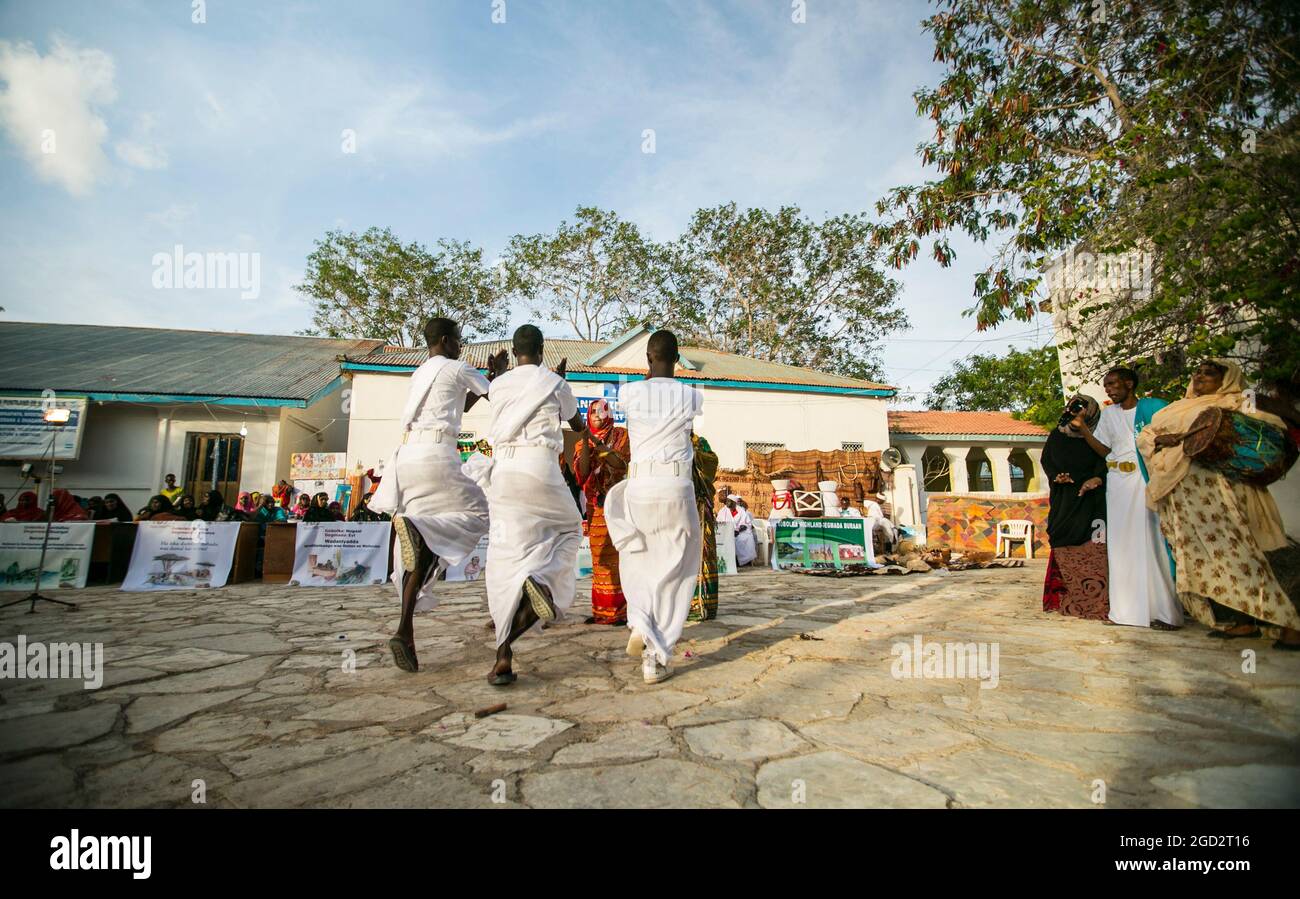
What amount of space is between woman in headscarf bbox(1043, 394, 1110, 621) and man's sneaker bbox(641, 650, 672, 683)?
4140mm

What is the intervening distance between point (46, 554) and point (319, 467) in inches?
273

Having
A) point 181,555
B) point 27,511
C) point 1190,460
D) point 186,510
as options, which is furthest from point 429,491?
point 27,511

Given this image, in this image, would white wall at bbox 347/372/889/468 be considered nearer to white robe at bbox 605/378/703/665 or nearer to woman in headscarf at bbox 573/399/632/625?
woman in headscarf at bbox 573/399/632/625

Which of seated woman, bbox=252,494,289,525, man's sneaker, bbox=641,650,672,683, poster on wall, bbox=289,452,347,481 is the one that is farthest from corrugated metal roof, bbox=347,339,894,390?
man's sneaker, bbox=641,650,672,683

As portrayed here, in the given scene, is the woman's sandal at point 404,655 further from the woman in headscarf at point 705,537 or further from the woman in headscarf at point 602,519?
the woman in headscarf at point 705,537

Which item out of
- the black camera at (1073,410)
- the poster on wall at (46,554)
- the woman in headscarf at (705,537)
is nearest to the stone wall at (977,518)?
the black camera at (1073,410)

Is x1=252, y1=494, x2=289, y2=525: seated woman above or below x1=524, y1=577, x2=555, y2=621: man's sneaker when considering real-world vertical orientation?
above

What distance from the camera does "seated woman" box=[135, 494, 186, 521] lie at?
9.31 meters

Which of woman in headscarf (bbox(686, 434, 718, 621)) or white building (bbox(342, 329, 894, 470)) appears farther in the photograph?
white building (bbox(342, 329, 894, 470))

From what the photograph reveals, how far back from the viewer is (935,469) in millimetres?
24094

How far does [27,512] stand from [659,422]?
10.6m

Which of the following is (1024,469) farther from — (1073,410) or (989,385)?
(1073,410)
